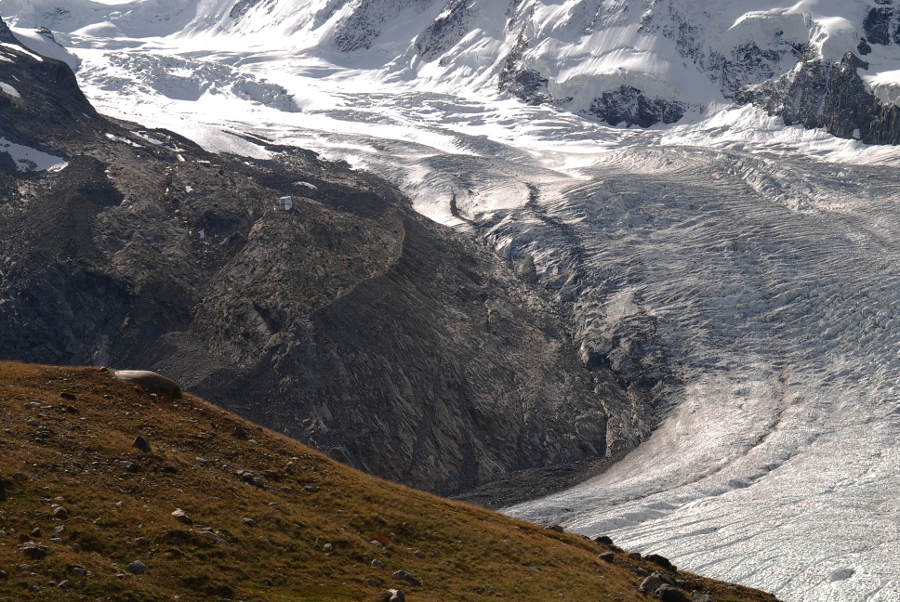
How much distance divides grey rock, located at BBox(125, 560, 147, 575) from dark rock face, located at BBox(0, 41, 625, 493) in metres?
34.4

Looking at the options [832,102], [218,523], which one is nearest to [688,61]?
[832,102]

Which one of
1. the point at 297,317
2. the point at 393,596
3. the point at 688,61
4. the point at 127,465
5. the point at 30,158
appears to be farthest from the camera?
the point at 688,61

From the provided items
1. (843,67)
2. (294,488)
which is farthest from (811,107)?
(294,488)

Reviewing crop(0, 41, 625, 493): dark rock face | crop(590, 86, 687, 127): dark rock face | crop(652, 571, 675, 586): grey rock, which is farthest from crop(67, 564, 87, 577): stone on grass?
crop(590, 86, 687, 127): dark rock face

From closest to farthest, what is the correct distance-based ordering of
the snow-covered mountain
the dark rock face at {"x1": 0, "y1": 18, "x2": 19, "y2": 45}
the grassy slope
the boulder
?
the grassy slope, the boulder, the dark rock face at {"x1": 0, "y1": 18, "x2": 19, "y2": 45}, the snow-covered mountain

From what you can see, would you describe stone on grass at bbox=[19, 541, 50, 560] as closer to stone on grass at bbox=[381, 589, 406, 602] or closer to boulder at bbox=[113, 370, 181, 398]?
stone on grass at bbox=[381, 589, 406, 602]

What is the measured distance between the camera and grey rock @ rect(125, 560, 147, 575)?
14.6m

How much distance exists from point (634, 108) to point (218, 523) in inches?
5527

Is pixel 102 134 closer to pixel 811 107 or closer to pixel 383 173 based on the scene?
pixel 383 173

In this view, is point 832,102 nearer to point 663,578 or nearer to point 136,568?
point 663,578

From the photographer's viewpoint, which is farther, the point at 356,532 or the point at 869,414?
the point at 869,414

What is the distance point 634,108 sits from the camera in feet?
482

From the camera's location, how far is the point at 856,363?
59.0m

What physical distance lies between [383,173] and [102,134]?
115 ft
